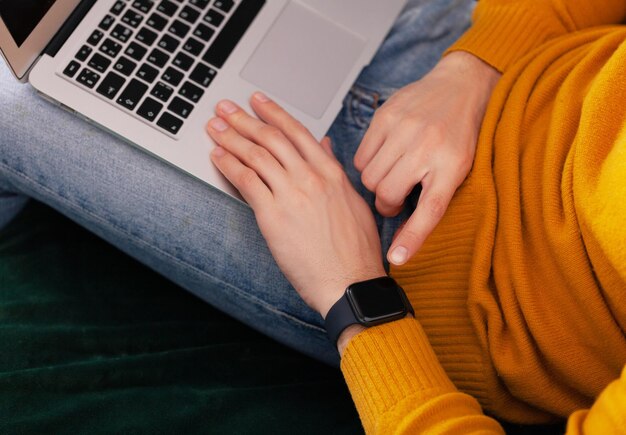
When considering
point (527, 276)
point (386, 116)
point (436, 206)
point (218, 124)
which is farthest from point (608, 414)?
point (218, 124)

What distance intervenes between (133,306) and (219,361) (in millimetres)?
151

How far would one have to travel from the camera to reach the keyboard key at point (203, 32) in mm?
810

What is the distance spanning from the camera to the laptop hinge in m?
0.75

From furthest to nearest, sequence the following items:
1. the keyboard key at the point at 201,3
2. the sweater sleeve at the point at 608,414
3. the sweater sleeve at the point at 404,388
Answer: the keyboard key at the point at 201,3, the sweater sleeve at the point at 404,388, the sweater sleeve at the point at 608,414

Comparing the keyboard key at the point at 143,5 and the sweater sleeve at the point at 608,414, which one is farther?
the keyboard key at the point at 143,5

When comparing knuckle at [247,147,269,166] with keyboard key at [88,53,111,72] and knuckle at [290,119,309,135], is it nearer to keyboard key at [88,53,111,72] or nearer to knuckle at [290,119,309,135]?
knuckle at [290,119,309,135]

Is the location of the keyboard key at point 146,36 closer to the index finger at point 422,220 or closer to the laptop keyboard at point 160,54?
the laptop keyboard at point 160,54

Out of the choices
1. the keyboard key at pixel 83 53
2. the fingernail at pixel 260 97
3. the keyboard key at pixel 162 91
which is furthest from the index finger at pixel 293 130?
the keyboard key at pixel 83 53

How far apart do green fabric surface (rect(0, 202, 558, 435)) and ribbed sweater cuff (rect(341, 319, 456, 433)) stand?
0.12m

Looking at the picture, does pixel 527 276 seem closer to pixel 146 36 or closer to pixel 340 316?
pixel 340 316

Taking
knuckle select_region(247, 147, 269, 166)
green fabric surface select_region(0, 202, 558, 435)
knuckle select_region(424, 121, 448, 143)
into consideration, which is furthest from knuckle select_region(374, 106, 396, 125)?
green fabric surface select_region(0, 202, 558, 435)

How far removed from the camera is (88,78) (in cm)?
75

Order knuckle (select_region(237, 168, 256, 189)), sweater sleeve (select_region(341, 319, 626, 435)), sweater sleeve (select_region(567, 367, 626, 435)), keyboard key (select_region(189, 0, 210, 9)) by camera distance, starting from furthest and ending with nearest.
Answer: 1. keyboard key (select_region(189, 0, 210, 9))
2. knuckle (select_region(237, 168, 256, 189))
3. sweater sleeve (select_region(341, 319, 626, 435))
4. sweater sleeve (select_region(567, 367, 626, 435))

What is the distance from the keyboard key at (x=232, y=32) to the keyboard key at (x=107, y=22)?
0.39 ft
